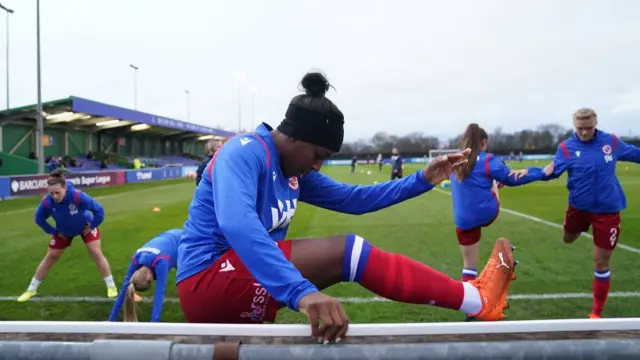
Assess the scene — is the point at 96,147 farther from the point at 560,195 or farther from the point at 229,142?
the point at 229,142

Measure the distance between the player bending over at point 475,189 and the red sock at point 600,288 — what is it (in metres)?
1.11

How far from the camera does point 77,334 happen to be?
1.28 metres

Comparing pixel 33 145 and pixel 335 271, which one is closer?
pixel 335 271

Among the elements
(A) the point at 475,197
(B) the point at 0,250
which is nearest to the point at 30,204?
(B) the point at 0,250

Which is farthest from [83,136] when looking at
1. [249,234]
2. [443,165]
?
[249,234]

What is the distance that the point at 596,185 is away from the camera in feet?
15.7

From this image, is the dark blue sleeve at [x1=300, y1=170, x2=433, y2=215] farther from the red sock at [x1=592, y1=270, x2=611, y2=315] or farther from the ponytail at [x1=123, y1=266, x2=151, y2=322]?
the red sock at [x1=592, y1=270, x2=611, y2=315]

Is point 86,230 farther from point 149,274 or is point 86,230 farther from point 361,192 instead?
point 361,192

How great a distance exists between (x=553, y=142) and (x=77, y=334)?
281 ft

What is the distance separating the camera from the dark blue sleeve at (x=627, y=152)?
4996mm

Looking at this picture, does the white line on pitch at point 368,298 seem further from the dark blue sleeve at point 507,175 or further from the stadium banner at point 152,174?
the stadium banner at point 152,174

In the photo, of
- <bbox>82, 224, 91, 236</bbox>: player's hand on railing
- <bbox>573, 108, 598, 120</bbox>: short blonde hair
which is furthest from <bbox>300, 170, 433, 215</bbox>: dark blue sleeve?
<bbox>82, 224, 91, 236</bbox>: player's hand on railing

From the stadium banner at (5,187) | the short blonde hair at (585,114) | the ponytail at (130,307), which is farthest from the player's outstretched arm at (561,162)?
the stadium banner at (5,187)

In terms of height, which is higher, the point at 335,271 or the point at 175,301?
the point at 335,271
